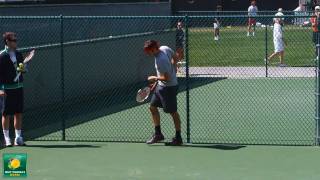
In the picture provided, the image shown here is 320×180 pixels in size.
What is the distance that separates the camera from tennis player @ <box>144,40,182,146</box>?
37.4 ft

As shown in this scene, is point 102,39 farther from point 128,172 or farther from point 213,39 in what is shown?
point 213,39

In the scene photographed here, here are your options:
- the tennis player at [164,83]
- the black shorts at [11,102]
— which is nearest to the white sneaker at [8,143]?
the black shorts at [11,102]

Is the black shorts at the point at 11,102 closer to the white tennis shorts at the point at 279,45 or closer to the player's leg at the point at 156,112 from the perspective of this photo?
the player's leg at the point at 156,112

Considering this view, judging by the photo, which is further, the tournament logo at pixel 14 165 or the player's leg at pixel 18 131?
the player's leg at pixel 18 131

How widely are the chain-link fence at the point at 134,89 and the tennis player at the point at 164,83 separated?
50 cm

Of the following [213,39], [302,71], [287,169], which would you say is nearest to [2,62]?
[287,169]

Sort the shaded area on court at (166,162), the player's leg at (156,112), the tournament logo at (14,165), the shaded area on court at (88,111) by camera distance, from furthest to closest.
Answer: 1. the shaded area on court at (88,111)
2. the player's leg at (156,112)
3. the shaded area on court at (166,162)
4. the tournament logo at (14,165)

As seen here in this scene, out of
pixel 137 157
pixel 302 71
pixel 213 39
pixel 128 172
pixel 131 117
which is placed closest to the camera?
pixel 128 172

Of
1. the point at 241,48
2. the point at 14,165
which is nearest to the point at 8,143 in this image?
the point at 14,165

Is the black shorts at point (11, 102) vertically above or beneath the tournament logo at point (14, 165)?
above

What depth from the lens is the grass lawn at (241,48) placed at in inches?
1003

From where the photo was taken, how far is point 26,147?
11.9 m

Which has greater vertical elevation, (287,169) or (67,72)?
(67,72)

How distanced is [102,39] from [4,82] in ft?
23.9
